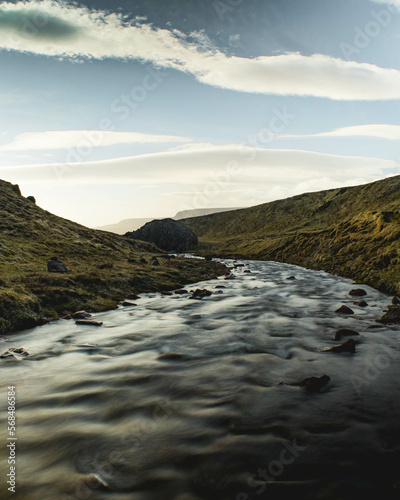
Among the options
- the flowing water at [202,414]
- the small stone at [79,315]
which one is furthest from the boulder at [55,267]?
the flowing water at [202,414]

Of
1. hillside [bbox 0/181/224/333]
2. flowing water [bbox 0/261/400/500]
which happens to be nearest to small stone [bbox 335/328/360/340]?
flowing water [bbox 0/261/400/500]

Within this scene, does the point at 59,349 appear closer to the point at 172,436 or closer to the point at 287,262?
the point at 172,436

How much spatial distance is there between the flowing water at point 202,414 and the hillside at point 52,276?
125 inches

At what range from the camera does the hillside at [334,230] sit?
30239mm

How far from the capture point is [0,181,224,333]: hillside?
1744 centimetres

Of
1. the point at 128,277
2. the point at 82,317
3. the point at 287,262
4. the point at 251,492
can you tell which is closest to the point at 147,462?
the point at 251,492

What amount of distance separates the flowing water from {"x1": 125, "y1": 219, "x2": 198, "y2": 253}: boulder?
328 ft

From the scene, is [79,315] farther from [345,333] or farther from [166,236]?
[166,236]

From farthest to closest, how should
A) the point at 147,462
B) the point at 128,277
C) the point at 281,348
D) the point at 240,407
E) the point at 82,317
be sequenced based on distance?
the point at 128,277 → the point at 82,317 → the point at 281,348 → the point at 240,407 → the point at 147,462

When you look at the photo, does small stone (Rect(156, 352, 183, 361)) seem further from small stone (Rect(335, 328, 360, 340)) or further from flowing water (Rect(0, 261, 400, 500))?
small stone (Rect(335, 328, 360, 340))

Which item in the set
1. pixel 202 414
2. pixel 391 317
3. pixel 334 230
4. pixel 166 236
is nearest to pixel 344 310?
pixel 391 317

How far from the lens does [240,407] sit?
315 inches

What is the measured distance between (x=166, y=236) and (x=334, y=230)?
2902 inches

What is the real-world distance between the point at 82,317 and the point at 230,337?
8.88 metres
